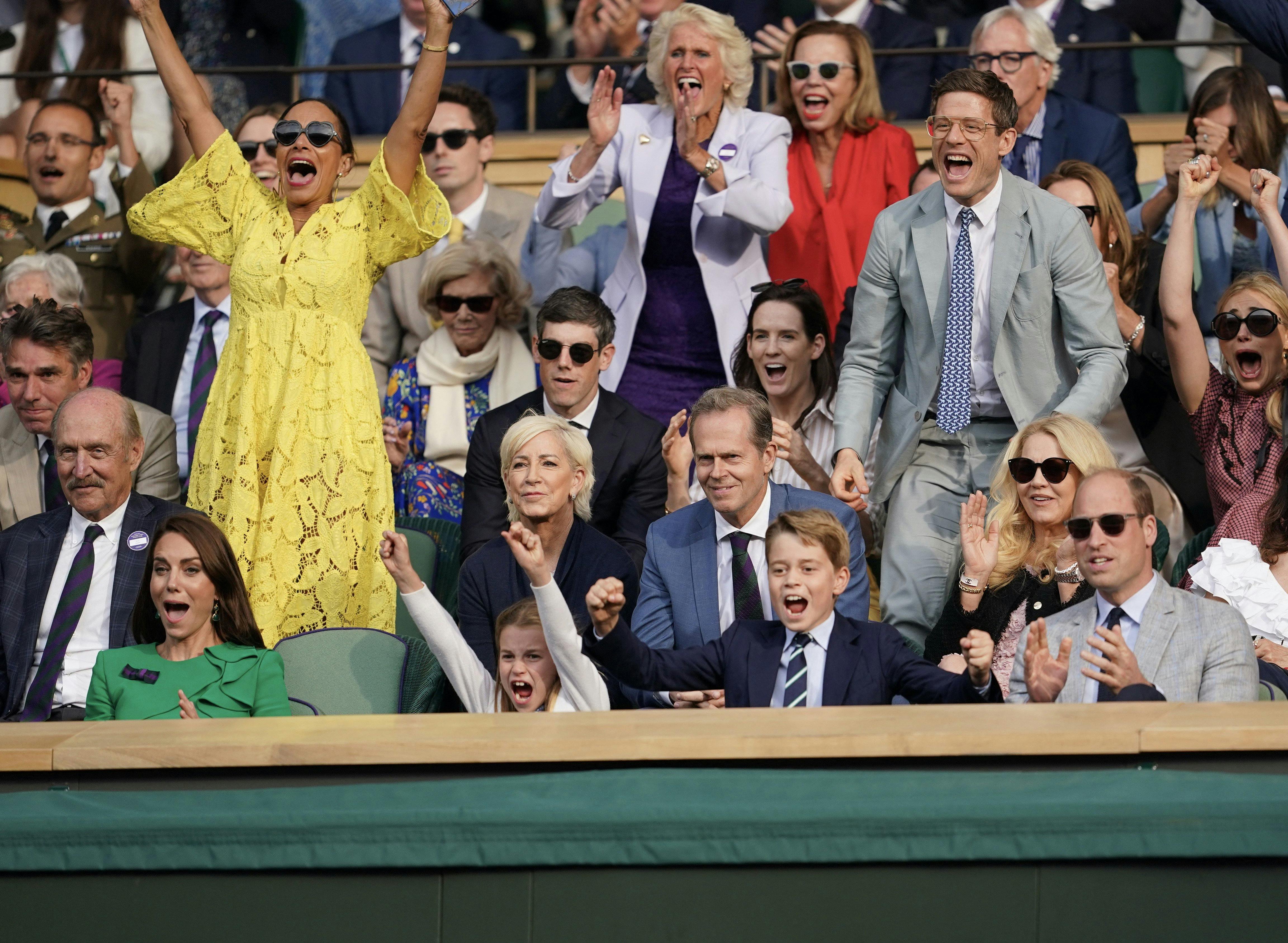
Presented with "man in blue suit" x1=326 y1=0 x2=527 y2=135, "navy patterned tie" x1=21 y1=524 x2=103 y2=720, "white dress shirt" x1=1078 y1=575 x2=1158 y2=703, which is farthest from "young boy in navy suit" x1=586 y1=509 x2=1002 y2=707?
"man in blue suit" x1=326 y1=0 x2=527 y2=135

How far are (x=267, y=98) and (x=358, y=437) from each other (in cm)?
356

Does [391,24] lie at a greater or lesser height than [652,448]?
greater

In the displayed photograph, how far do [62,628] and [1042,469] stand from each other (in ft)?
8.62

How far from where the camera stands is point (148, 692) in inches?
172

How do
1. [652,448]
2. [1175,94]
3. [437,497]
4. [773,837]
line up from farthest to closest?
[1175,94]
[437,497]
[652,448]
[773,837]

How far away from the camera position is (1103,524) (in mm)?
4121

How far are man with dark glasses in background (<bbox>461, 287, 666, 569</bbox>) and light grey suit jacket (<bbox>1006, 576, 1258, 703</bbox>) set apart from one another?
1694 mm

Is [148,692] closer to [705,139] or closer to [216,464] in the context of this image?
[216,464]

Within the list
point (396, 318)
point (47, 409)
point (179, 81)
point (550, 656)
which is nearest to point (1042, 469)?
point (550, 656)

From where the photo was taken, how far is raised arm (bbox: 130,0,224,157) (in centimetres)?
492

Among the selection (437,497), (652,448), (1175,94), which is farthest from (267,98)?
(1175,94)

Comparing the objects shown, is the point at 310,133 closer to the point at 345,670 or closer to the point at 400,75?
the point at 345,670

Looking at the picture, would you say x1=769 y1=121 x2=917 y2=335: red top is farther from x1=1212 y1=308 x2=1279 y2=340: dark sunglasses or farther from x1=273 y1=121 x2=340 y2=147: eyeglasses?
x1=273 y1=121 x2=340 y2=147: eyeglasses

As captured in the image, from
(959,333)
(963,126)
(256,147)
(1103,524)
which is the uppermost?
(256,147)
